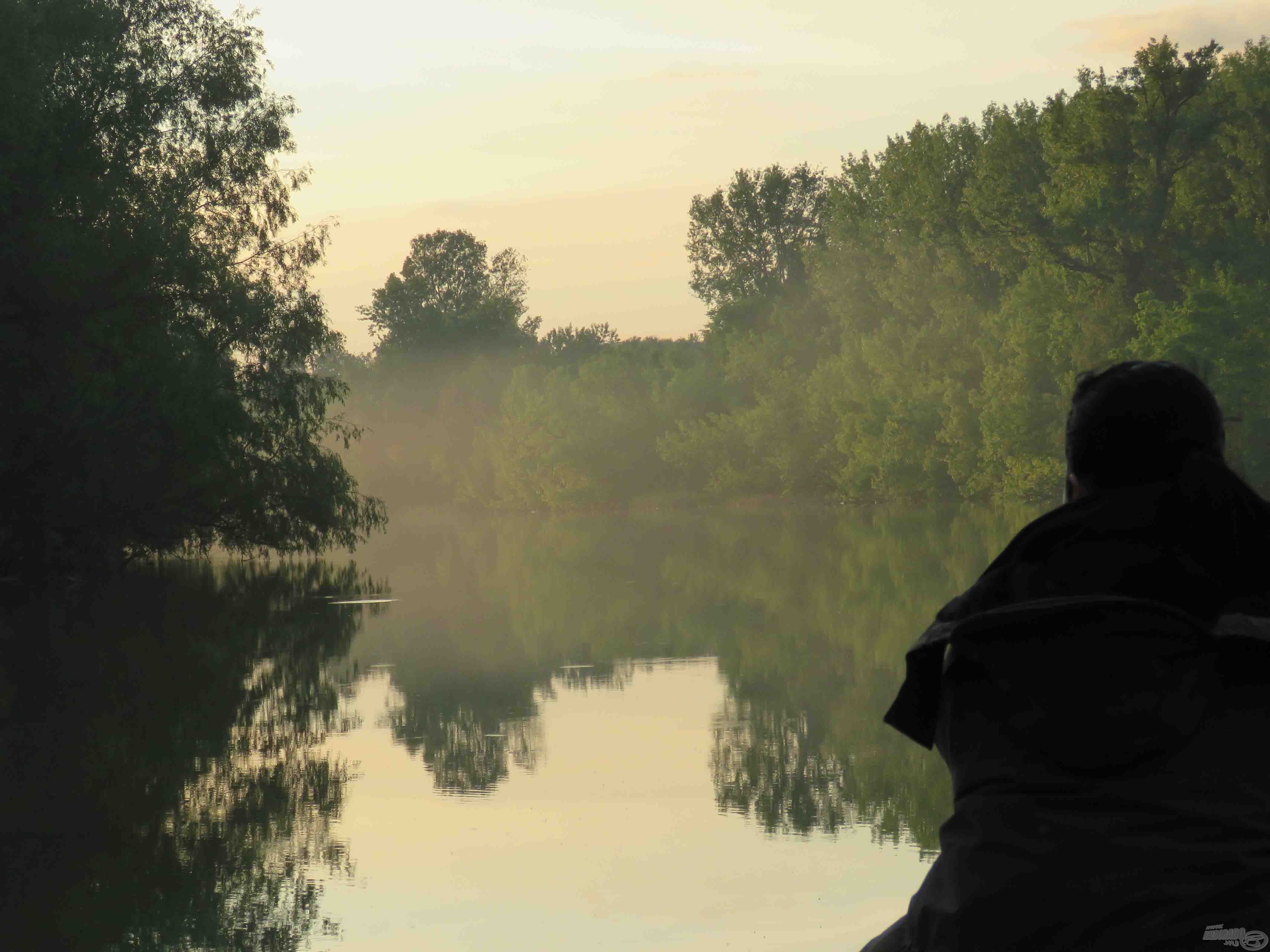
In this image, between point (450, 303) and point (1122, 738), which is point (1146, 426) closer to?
point (1122, 738)

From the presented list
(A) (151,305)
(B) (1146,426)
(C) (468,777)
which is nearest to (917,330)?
(A) (151,305)

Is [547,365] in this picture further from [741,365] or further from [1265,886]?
[1265,886]

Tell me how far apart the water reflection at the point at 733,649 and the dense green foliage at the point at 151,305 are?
3.96 m

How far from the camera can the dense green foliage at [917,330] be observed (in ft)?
149

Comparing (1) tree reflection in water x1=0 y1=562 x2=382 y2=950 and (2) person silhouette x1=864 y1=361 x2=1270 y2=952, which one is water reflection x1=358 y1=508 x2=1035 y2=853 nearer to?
(1) tree reflection in water x1=0 y1=562 x2=382 y2=950

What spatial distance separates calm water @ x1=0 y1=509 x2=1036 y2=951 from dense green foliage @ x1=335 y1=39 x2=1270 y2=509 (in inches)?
169

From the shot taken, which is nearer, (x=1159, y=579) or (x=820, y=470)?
(x=1159, y=579)

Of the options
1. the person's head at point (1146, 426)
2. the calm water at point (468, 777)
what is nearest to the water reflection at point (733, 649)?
the calm water at point (468, 777)

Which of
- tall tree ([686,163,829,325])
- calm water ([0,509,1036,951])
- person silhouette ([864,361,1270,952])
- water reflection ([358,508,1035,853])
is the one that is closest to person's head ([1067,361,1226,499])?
person silhouette ([864,361,1270,952])

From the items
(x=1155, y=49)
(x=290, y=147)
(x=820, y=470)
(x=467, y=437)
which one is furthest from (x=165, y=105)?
(x=467, y=437)

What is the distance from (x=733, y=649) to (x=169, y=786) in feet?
23.9

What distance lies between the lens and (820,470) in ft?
237

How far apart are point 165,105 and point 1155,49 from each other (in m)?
28.9

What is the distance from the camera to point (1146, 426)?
2.23 m
